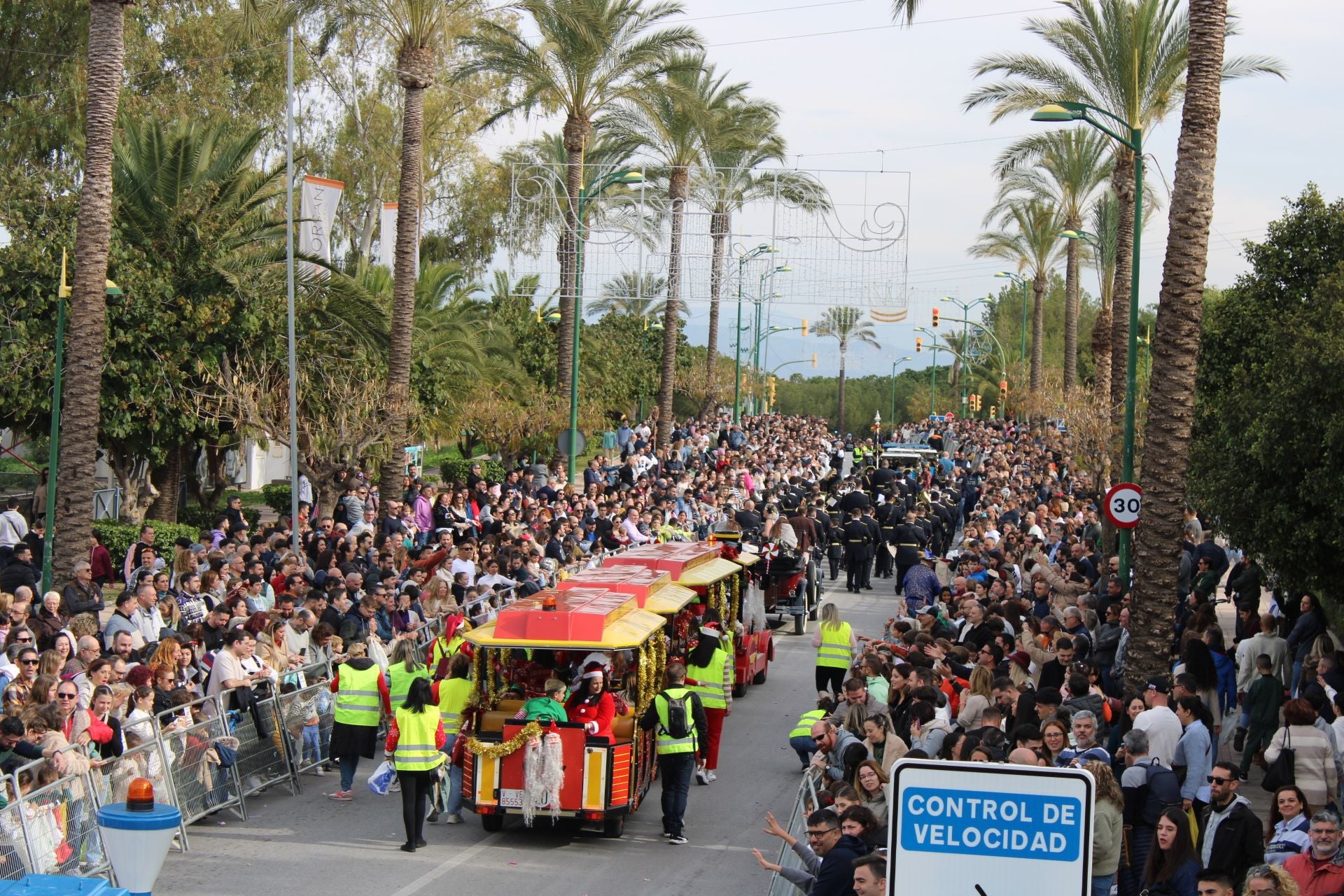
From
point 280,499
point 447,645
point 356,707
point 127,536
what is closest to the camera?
point 356,707

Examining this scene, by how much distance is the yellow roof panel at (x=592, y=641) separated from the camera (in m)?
12.3

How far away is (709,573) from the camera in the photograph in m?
17.3

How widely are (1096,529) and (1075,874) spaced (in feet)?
77.4

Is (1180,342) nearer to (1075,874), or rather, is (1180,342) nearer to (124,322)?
(1075,874)

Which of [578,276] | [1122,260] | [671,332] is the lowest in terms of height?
[671,332]

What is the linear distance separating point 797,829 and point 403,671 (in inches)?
154

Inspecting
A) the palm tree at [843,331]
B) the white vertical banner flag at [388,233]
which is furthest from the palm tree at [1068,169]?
the palm tree at [843,331]

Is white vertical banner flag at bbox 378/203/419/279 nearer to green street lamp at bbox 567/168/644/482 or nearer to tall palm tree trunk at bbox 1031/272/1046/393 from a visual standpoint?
green street lamp at bbox 567/168/644/482

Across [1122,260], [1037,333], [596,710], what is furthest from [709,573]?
[1037,333]

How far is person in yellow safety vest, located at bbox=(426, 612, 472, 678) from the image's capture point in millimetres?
13534

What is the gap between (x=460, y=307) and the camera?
135 feet

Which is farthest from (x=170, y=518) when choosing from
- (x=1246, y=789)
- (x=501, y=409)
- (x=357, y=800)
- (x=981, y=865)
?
(x=981, y=865)

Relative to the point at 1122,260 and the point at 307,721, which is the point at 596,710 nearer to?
the point at 307,721

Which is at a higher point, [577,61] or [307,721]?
[577,61]
